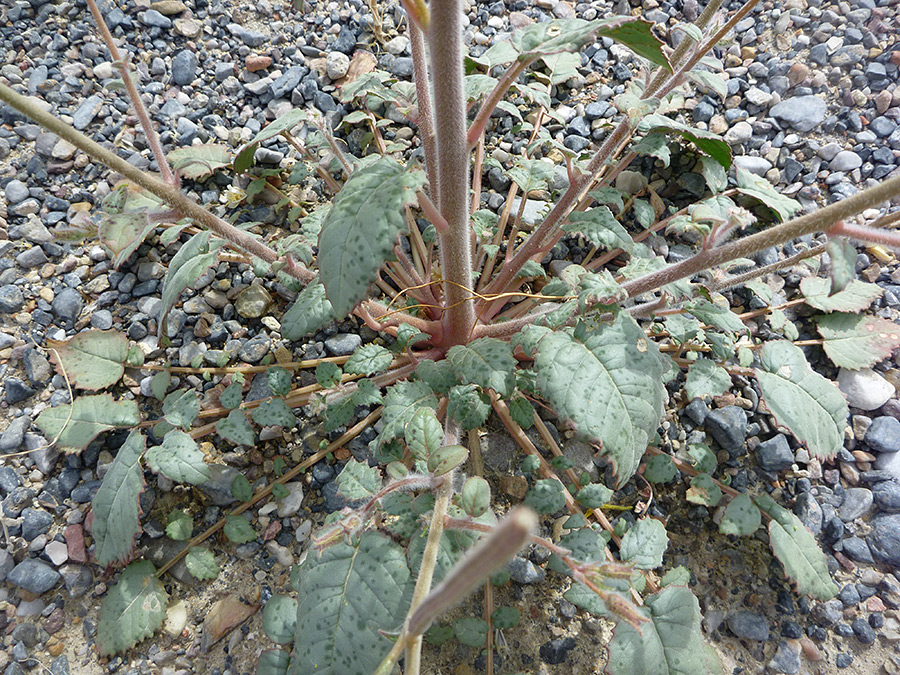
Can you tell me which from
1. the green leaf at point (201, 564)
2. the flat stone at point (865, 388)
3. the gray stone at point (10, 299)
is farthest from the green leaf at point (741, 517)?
the gray stone at point (10, 299)

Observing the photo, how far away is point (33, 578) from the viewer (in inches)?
84.7

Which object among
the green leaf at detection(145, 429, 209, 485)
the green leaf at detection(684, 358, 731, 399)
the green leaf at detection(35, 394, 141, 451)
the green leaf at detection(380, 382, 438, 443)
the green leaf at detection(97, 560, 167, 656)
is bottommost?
A: the green leaf at detection(97, 560, 167, 656)

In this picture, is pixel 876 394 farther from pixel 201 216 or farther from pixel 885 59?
pixel 201 216

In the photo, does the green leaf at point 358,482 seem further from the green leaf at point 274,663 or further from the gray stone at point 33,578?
the gray stone at point 33,578

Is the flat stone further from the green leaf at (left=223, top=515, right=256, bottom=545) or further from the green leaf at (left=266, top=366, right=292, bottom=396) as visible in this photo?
the green leaf at (left=223, top=515, right=256, bottom=545)

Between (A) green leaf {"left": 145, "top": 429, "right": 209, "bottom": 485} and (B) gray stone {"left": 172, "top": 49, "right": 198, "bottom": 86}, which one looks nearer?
(A) green leaf {"left": 145, "top": 429, "right": 209, "bottom": 485}

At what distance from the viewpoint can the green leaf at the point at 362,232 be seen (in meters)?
1.35

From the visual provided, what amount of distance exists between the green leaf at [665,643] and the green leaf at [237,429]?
1.42 metres

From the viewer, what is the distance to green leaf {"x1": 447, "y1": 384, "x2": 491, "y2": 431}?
190cm

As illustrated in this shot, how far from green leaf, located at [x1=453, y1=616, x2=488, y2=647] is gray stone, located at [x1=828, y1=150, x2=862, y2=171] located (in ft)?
9.29

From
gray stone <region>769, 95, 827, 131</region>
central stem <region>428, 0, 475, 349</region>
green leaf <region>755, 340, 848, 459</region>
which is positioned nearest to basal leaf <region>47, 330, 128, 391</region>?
central stem <region>428, 0, 475, 349</region>

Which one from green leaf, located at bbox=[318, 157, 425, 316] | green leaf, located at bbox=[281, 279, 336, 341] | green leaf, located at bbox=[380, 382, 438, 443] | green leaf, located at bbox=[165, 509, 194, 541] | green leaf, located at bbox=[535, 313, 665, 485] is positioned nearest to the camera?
green leaf, located at bbox=[318, 157, 425, 316]

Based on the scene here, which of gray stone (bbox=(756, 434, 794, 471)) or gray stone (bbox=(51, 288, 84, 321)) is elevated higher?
gray stone (bbox=(756, 434, 794, 471))

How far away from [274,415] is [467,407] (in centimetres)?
74
